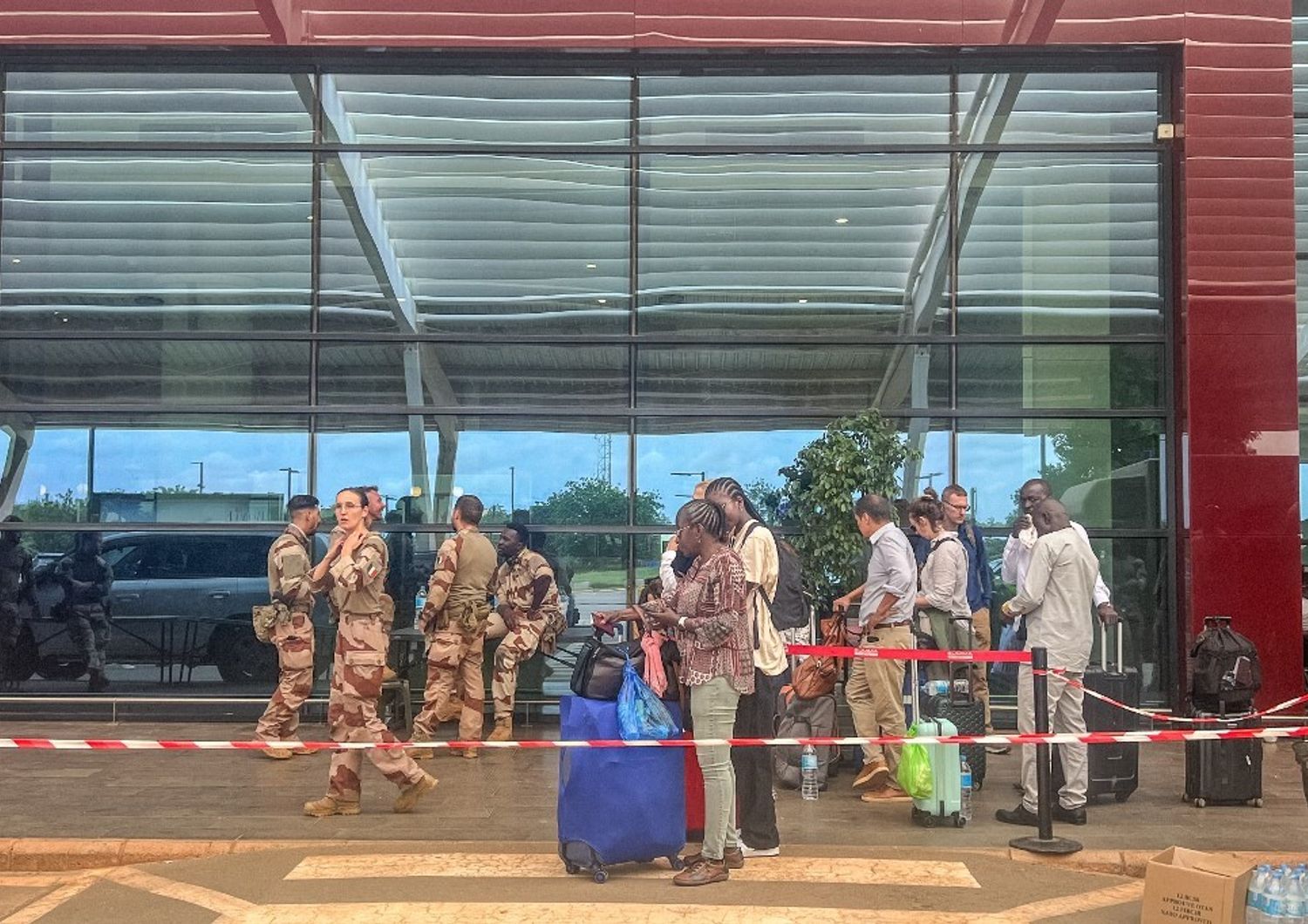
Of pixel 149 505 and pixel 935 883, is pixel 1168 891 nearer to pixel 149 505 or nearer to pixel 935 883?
pixel 935 883

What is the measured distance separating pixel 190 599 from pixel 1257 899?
30.4 feet

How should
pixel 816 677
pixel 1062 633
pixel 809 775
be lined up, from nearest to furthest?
pixel 1062 633 → pixel 809 775 → pixel 816 677

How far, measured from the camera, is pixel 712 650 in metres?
6.53

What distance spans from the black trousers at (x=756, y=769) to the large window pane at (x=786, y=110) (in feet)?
22.1

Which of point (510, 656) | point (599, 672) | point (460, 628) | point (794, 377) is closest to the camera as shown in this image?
point (599, 672)

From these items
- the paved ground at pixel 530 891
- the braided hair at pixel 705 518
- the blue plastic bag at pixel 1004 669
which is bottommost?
the paved ground at pixel 530 891

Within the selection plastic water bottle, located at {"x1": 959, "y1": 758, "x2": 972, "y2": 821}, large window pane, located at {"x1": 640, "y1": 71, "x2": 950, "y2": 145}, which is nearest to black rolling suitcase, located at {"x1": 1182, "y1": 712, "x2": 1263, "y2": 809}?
plastic water bottle, located at {"x1": 959, "y1": 758, "x2": 972, "y2": 821}

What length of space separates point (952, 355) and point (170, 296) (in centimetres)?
706

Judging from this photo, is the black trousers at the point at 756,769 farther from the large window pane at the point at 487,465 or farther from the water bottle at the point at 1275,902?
Answer: the large window pane at the point at 487,465

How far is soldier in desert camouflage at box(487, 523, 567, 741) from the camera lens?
1068cm

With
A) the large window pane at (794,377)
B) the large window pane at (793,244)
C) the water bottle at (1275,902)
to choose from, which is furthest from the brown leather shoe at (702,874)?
the large window pane at (793,244)

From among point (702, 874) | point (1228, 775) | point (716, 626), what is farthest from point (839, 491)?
point (702, 874)

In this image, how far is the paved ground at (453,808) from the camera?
769cm

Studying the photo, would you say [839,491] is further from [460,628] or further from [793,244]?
[460,628]
